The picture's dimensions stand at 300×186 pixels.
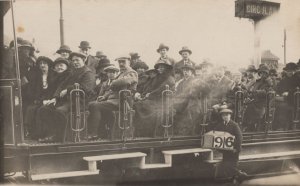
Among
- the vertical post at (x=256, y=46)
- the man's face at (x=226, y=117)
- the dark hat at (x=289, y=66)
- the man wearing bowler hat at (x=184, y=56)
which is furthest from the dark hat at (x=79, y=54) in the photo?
the dark hat at (x=289, y=66)

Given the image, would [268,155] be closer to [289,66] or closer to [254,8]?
[289,66]

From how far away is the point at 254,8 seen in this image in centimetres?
513

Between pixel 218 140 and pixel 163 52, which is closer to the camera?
pixel 163 52

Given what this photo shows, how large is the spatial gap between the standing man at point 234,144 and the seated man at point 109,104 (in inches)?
47.7

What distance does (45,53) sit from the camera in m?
4.43

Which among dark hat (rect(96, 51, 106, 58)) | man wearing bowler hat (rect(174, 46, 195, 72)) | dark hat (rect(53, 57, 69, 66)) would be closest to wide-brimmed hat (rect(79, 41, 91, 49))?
dark hat (rect(96, 51, 106, 58))

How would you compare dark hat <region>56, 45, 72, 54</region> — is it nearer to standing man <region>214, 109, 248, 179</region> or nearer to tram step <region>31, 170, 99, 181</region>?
tram step <region>31, 170, 99, 181</region>

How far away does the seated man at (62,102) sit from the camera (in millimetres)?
4426

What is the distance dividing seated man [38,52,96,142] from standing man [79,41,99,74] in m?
0.05

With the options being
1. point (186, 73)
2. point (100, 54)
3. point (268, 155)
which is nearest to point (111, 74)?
point (100, 54)

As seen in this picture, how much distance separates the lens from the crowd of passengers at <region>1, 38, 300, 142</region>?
174 inches

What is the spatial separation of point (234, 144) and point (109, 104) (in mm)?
1678

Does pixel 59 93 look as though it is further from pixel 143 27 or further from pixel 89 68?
pixel 143 27

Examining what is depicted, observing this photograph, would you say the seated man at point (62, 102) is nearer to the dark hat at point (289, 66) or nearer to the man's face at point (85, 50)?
the man's face at point (85, 50)
